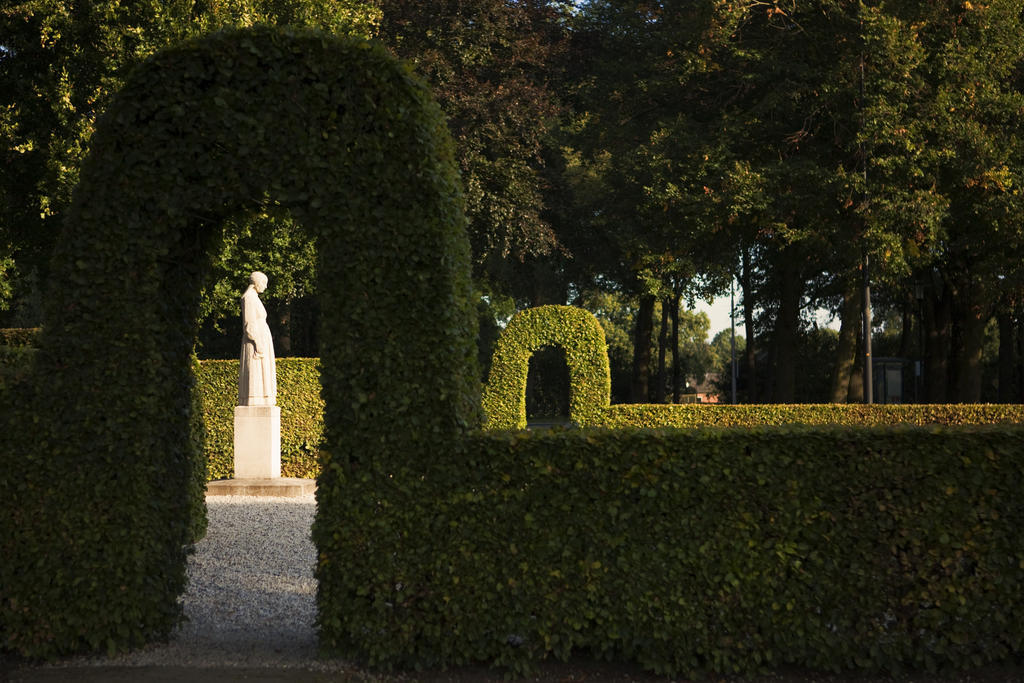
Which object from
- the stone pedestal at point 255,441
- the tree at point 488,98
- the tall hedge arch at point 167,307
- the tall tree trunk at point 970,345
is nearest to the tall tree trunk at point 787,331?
the tall tree trunk at point 970,345

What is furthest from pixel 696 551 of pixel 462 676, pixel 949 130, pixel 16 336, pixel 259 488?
pixel 949 130

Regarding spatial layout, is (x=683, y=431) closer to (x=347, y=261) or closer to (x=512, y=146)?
(x=347, y=261)

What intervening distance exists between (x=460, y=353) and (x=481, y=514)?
3.37 feet

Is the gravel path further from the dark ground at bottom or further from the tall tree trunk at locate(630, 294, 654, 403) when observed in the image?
the tall tree trunk at locate(630, 294, 654, 403)

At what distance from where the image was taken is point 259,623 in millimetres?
7398

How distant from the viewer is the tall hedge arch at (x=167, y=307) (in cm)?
611

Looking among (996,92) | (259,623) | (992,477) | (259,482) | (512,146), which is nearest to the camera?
(992,477)

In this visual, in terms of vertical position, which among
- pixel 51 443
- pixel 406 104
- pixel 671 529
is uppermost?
pixel 406 104

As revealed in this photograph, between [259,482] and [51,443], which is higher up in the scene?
[51,443]

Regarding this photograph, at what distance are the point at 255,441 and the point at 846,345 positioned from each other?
16.5m

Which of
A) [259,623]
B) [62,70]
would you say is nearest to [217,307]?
[62,70]

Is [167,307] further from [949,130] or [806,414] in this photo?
[949,130]

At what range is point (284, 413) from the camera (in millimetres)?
18297

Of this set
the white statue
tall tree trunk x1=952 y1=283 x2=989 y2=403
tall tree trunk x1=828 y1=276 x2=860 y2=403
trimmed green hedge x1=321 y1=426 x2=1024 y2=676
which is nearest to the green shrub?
the white statue
